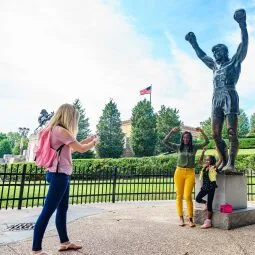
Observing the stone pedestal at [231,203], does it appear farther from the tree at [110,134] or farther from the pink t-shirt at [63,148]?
the tree at [110,134]

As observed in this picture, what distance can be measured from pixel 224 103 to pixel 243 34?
1523 mm

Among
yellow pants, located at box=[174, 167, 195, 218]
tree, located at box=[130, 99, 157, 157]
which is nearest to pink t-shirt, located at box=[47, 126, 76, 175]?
yellow pants, located at box=[174, 167, 195, 218]

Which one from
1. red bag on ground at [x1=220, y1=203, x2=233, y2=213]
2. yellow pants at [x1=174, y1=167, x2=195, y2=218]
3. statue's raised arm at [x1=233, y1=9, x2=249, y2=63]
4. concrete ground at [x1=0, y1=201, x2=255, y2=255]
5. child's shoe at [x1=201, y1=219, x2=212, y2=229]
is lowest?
concrete ground at [x1=0, y1=201, x2=255, y2=255]

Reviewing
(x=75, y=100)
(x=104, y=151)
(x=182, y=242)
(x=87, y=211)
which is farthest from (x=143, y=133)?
(x=182, y=242)

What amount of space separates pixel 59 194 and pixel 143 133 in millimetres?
41342

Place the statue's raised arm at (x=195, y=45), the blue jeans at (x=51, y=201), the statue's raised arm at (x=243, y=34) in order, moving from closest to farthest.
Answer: the blue jeans at (x=51, y=201) < the statue's raised arm at (x=243, y=34) < the statue's raised arm at (x=195, y=45)

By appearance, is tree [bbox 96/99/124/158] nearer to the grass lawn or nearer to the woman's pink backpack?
the grass lawn

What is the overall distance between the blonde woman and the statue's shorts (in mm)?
3575

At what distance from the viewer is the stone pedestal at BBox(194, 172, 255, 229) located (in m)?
5.14

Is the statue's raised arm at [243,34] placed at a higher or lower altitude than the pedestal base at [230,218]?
higher

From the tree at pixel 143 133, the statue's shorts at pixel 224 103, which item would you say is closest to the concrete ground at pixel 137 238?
the statue's shorts at pixel 224 103

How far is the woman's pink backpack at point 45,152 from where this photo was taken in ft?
10.7

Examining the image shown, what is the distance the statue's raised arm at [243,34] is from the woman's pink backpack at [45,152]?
14.8 feet

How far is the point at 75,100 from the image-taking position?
50.2 m
